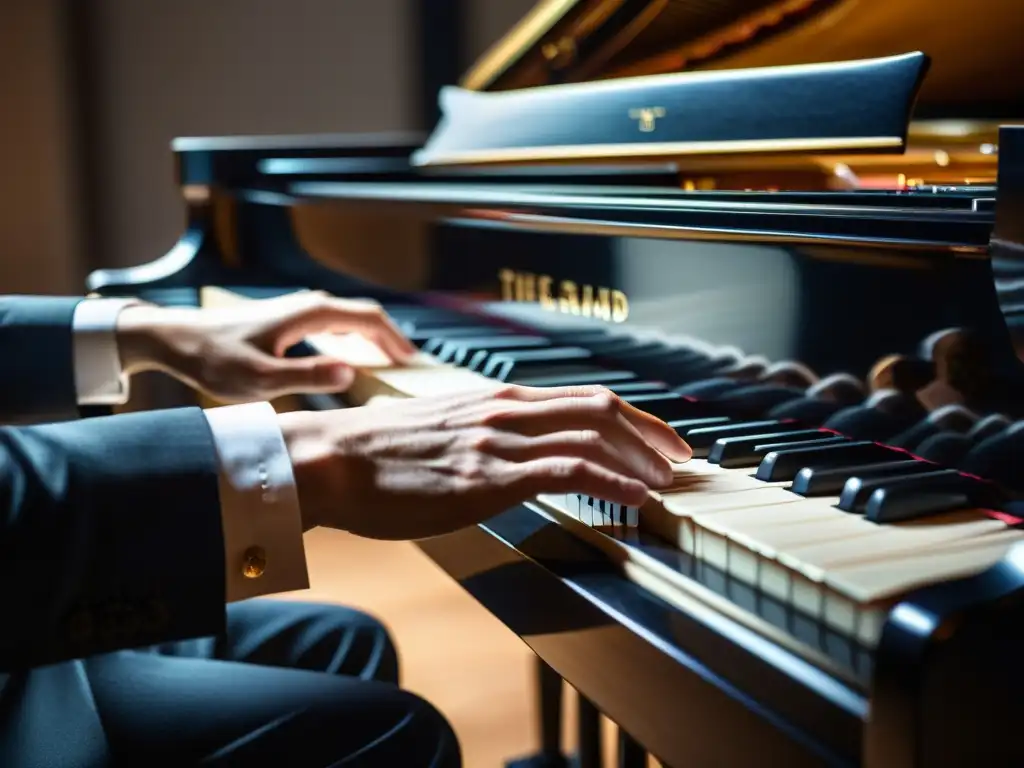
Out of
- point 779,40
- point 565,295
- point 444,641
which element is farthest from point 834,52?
point 444,641

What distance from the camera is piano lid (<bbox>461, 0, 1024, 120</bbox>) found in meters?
1.21

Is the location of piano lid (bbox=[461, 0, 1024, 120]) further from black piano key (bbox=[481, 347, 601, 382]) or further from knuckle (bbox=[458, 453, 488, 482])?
knuckle (bbox=[458, 453, 488, 482])

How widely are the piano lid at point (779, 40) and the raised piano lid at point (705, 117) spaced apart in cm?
12

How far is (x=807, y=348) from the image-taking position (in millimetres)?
927

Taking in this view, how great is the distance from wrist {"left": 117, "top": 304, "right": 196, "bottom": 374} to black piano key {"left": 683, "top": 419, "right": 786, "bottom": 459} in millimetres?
757

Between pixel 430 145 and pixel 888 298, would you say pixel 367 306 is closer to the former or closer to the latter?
pixel 430 145

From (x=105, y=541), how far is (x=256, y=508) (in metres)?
0.10

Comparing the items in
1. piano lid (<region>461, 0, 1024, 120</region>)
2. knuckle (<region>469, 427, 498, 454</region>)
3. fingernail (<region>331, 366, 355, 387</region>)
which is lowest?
fingernail (<region>331, 366, 355, 387</region>)

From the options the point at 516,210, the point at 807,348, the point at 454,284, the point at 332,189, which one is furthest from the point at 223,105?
the point at 807,348

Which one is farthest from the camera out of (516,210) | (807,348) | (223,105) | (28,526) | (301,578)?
(223,105)

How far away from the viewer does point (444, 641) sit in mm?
2463

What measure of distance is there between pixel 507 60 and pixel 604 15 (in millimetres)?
255

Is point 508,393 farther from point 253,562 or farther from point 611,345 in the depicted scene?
point 611,345

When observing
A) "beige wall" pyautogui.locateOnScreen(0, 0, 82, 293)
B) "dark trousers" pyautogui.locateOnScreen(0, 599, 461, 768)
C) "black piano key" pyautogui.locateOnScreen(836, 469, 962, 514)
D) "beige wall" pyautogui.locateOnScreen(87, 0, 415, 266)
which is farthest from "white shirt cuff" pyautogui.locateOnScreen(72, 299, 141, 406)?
"beige wall" pyautogui.locateOnScreen(87, 0, 415, 266)
